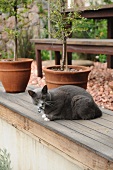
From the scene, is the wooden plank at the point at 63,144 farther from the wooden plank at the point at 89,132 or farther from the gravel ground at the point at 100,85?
the gravel ground at the point at 100,85

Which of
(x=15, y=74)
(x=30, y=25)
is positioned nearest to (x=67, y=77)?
(x=15, y=74)

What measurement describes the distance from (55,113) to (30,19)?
5.47 meters

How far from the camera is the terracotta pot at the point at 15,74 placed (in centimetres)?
287

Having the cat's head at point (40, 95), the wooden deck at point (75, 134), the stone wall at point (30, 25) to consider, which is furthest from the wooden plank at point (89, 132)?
the stone wall at point (30, 25)

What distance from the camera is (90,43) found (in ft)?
11.3

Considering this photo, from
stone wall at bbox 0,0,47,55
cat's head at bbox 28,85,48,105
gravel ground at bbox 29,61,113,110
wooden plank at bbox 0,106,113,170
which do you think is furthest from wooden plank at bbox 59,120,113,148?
stone wall at bbox 0,0,47,55

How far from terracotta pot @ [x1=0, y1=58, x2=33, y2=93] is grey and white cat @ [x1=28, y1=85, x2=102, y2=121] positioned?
2.82 ft

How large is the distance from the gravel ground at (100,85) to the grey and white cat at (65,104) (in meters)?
1.26

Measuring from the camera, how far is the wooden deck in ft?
5.25

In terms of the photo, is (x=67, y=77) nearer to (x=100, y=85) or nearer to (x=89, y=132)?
(x=89, y=132)

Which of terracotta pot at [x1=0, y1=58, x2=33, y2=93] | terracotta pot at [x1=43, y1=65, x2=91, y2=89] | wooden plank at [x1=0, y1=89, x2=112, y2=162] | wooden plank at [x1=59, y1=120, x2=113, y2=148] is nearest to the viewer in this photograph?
wooden plank at [x1=0, y1=89, x2=112, y2=162]

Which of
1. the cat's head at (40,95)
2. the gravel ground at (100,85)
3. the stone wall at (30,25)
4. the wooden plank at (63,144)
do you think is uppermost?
the stone wall at (30,25)

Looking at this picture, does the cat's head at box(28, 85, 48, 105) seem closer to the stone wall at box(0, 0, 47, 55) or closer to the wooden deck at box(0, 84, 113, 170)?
the wooden deck at box(0, 84, 113, 170)

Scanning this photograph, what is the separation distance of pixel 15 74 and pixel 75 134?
4.03 ft
